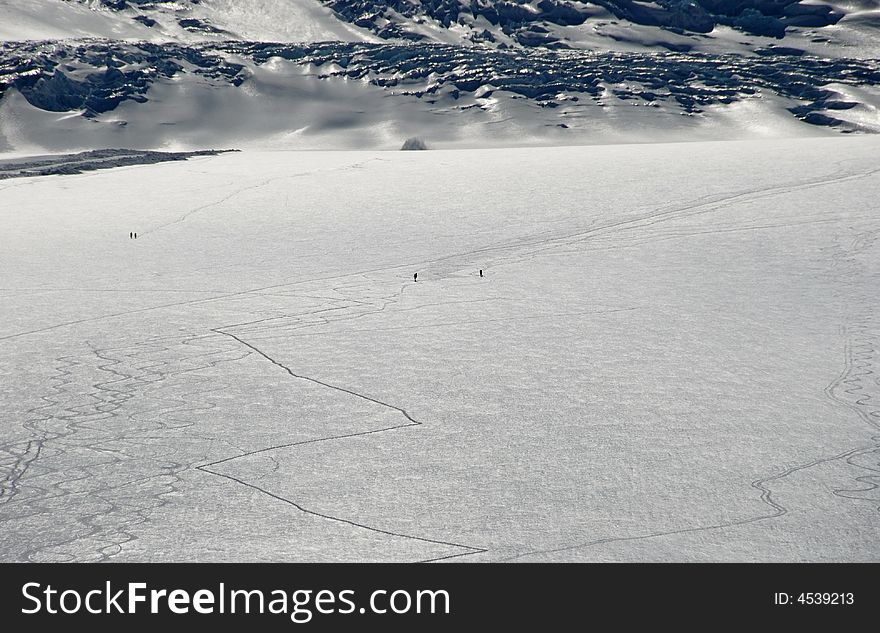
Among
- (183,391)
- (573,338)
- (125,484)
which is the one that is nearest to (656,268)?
(573,338)

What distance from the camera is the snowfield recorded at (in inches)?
113

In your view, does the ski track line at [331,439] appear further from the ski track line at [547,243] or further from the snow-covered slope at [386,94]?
the snow-covered slope at [386,94]

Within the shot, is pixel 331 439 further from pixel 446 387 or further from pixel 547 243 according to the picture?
pixel 547 243

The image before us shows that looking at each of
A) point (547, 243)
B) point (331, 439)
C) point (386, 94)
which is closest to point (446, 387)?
point (331, 439)

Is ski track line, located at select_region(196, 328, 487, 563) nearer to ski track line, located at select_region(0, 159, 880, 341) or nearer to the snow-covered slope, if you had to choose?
ski track line, located at select_region(0, 159, 880, 341)

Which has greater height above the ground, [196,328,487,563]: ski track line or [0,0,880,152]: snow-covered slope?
[196,328,487,563]: ski track line

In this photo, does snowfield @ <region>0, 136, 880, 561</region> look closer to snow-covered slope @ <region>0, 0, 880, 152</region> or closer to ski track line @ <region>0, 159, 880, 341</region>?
ski track line @ <region>0, 159, 880, 341</region>

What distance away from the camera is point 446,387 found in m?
4.26

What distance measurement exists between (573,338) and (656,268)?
2365 millimetres

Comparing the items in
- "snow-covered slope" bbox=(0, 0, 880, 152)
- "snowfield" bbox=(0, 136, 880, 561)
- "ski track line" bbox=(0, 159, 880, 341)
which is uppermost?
"snowfield" bbox=(0, 136, 880, 561)

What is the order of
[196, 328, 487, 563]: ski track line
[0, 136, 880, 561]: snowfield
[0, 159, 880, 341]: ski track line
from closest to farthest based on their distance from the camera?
[196, 328, 487, 563]: ski track line, [0, 136, 880, 561]: snowfield, [0, 159, 880, 341]: ski track line

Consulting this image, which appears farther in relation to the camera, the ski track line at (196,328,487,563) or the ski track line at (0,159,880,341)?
the ski track line at (0,159,880,341)

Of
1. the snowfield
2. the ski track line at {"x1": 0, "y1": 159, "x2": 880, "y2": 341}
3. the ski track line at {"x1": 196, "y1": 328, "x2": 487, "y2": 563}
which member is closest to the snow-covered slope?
the ski track line at {"x1": 0, "y1": 159, "x2": 880, "y2": 341}

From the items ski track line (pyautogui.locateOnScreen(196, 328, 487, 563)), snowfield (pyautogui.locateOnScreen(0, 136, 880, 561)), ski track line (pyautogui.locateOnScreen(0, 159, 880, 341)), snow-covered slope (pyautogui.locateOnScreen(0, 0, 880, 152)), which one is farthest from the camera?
snow-covered slope (pyautogui.locateOnScreen(0, 0, 880, 152))
